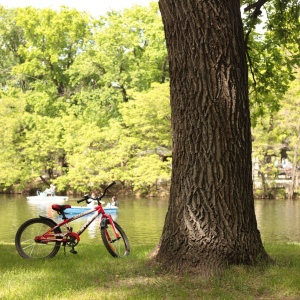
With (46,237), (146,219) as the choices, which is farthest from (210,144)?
(146,219)

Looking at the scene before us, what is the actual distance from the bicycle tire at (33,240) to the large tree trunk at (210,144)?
6.50 ft

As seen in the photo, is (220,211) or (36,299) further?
(220,211)

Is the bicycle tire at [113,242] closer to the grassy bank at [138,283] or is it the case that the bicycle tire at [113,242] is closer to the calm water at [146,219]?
the grassy bank at [138,283]

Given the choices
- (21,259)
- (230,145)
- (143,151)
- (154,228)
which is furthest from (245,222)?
(143,151)

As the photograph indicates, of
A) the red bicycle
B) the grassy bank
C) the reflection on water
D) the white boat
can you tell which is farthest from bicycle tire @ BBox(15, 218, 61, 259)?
the white boat

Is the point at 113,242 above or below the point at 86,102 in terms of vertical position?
below

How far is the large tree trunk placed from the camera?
17.1ft

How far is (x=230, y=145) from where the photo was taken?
5277 mm

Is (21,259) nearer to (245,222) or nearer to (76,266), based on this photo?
(76,266)

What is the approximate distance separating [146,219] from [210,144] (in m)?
17.7

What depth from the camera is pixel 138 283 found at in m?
4.98

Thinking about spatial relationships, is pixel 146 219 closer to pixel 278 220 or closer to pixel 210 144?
pixel 278 220

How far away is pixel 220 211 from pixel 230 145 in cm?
66

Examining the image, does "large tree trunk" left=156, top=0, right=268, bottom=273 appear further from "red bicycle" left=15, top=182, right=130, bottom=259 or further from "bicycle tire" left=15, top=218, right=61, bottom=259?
"bicycle tire" left=15, top=218, right=61, bottom=259
